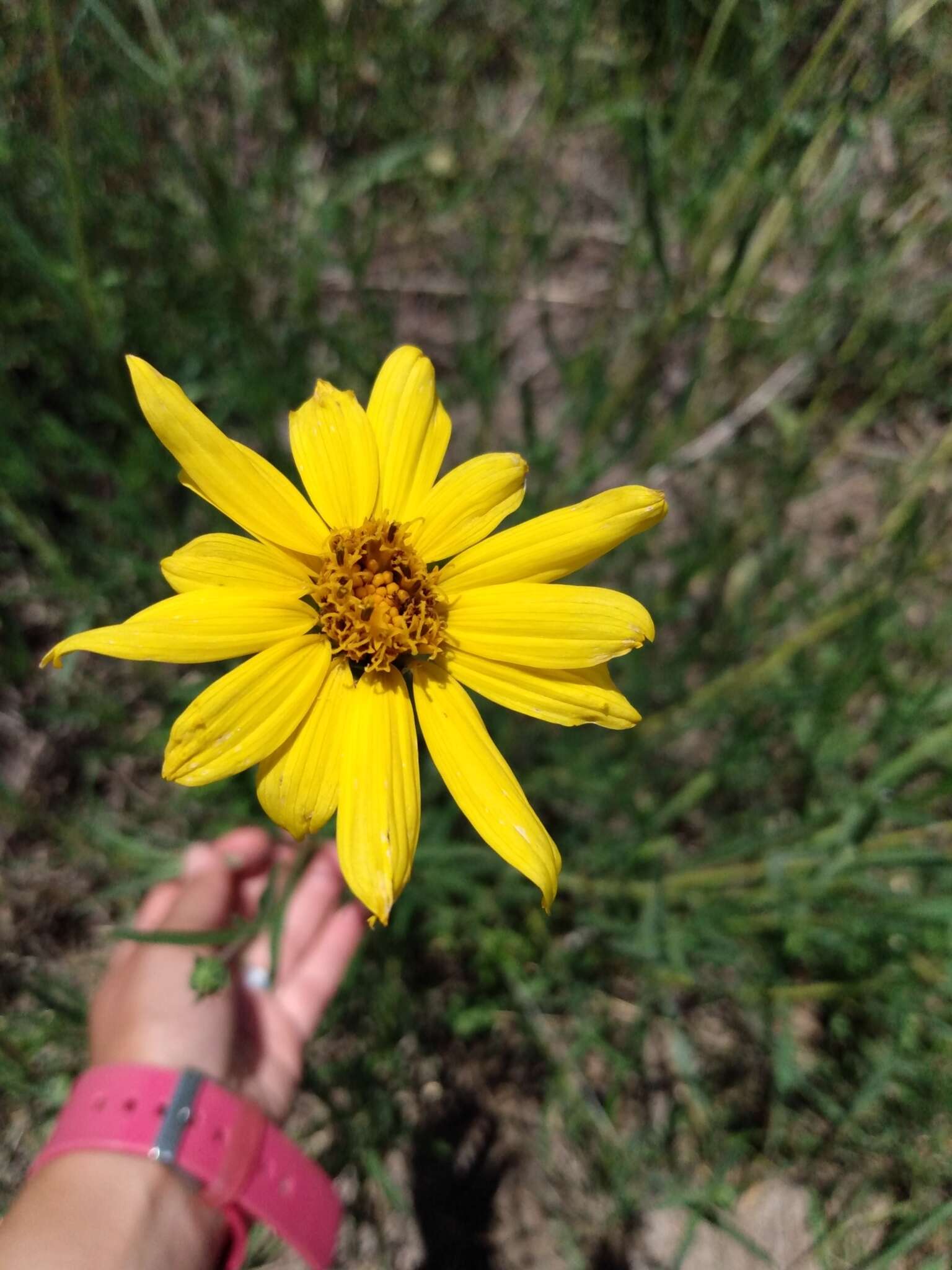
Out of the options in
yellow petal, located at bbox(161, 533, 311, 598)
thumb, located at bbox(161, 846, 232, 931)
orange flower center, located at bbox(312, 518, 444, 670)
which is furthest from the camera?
thumb, located at bbox(161, 846, 232, 931)

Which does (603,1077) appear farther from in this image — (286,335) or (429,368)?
(286,335)

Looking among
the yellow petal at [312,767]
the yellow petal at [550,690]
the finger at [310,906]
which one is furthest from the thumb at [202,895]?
the yellow petal at [550,690]

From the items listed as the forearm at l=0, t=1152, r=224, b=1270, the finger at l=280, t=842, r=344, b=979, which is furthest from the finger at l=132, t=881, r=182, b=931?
the forearm at l=0, t=1152, r=224, b=1270

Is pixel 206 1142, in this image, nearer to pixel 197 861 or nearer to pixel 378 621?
pixel 197 861

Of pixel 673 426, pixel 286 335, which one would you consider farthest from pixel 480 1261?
pixel 286 335

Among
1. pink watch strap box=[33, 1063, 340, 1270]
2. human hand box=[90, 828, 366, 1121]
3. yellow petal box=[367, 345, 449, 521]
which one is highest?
yellow petal box=[367, 345, 449, 521]

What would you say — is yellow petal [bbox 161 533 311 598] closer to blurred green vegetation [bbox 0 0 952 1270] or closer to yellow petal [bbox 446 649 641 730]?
yellow petal [bbox 446 649 641 730]
